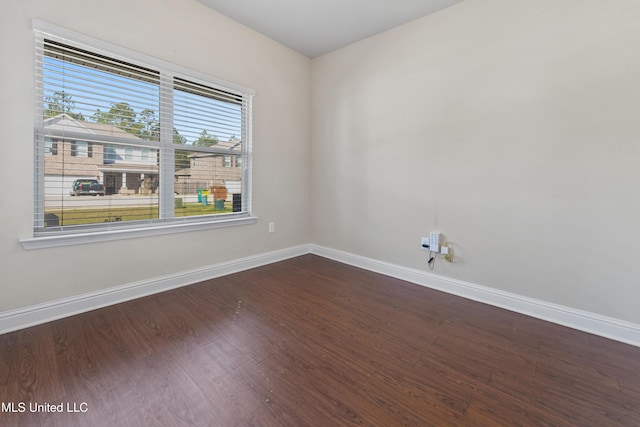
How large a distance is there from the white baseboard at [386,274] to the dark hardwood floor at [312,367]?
0.28ft

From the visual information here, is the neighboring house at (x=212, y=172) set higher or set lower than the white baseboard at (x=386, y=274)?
higher

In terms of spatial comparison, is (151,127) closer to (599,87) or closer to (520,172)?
(520,172)

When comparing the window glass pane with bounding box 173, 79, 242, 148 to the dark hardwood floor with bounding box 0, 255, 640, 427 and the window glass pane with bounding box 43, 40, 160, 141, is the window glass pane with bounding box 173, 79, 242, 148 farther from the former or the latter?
the dark hardwood floor with bounding box 0, 255, 640, 427

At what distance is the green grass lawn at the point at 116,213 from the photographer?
6.57ft

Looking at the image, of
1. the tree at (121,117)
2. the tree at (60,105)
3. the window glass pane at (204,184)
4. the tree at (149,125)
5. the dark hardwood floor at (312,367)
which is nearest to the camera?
the dark hardwood floor at (312,367)

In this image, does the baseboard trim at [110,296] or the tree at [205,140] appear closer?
the baseboard trim at [110,296]

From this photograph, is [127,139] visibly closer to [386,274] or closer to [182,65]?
[182,65]

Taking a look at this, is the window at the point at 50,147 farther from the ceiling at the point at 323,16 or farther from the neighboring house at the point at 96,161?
the ceiling at the point at 323,16

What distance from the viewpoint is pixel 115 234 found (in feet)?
7.14

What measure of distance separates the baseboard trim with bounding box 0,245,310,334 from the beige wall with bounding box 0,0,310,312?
0.15 ft

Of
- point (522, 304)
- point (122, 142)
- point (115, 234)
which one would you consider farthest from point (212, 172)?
point (522, 304)

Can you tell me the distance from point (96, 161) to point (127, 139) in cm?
28

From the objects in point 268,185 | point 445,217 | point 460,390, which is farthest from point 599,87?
point 268,185

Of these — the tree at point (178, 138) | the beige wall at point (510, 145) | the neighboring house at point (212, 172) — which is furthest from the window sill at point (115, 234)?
the beige wall at point (510, 145)
